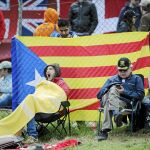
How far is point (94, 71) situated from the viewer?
12.0 m

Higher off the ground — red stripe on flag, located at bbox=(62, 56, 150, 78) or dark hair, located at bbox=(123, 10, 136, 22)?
dark hair, located at bbox=(123, 10, 136, 22)

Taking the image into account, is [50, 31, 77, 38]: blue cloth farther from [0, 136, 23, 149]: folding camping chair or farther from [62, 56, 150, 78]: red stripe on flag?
[0, 136, 23, 149]: folding camping chair

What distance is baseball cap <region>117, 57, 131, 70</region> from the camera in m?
11.1

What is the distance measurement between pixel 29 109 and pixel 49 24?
128 inches

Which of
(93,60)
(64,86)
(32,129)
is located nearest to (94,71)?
(93,60)

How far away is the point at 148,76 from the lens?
471 inches

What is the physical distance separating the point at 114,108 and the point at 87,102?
1156mm

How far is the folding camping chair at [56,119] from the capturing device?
10.9m

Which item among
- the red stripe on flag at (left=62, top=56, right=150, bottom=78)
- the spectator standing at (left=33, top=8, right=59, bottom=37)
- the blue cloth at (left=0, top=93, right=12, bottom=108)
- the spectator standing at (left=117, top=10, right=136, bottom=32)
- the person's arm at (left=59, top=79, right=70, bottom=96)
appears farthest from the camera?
the spectator standing at (left=117, top=10, right=136, bottom=32)

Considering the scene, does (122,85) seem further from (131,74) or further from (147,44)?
(147,44)

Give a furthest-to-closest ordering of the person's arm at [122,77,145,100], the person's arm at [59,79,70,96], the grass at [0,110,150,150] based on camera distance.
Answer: the person's arm at [59,79,70,96], the person's arm at [122,77,145,100], the grass at [0,110,150,150]

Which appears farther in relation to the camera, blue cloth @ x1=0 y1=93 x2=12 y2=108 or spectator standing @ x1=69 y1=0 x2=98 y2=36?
spectator standing @ x1=69 y1=0 x2=98 y2=36

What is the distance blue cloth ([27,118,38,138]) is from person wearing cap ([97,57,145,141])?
997 mm

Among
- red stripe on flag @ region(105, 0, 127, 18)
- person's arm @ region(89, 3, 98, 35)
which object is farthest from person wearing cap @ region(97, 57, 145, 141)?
red stripe on flag @ region(105, 0, 127, 18)
